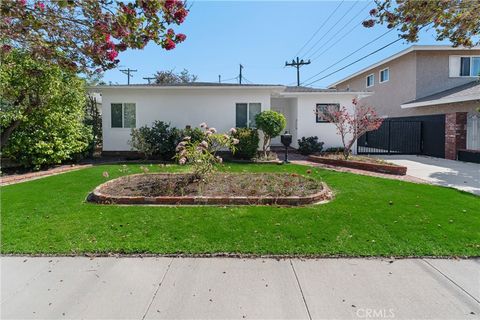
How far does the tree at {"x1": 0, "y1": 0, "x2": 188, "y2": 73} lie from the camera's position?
11.0 ft

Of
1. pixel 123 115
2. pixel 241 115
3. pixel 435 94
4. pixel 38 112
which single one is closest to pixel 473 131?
pixel 435 94

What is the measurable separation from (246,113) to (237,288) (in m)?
11.6

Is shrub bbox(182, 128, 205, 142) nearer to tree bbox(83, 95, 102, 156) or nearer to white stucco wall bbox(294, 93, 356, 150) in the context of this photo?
tree bbox(83, 95, 102, 156)

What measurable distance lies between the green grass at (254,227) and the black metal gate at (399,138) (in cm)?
1138

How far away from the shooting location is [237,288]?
332 cm

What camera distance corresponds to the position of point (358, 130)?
12555mm

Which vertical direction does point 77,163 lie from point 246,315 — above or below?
above

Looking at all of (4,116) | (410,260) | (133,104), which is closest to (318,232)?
(410,260)

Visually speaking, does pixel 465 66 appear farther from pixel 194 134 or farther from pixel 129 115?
pixel 129 115

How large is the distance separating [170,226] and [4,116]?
25.5 feet

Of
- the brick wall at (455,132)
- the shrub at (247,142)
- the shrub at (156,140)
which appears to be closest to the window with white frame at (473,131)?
the brick wall at (455,132)

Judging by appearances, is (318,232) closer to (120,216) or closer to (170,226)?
(170,226)

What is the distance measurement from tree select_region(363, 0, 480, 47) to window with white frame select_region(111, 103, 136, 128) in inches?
450

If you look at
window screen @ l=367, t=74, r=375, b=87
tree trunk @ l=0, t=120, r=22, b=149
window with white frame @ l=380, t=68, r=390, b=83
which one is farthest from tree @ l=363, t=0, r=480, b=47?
window screen @ l=367, t=74, r=375, b=87
